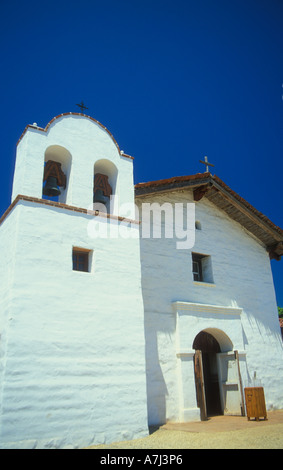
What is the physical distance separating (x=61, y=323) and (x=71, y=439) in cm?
216

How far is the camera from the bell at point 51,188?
Answer: 965 cm

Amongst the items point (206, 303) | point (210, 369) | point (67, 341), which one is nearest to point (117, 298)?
point (67, 341)

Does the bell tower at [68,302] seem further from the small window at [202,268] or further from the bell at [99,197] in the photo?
the small window at [202,268]

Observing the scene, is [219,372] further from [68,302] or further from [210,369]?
[68,302]

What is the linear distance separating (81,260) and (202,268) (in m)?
5.32

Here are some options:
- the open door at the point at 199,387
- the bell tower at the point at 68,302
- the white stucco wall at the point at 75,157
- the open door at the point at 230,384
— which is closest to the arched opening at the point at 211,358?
the open door at the point at 230,384

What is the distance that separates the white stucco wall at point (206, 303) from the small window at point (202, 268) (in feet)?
0.67

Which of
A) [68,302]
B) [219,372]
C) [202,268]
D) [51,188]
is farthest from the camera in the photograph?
[202,268]

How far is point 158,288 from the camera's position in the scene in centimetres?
1110

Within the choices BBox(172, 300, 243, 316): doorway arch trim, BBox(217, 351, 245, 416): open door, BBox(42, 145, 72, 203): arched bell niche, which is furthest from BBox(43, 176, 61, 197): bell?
BBox(217, 351, 245, 416): open door

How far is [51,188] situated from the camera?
9625 mm

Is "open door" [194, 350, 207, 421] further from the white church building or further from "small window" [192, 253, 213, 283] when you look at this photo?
"small window" [192, 253, 213, 283]

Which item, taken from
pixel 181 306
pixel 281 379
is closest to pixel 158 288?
pixel 181 306
